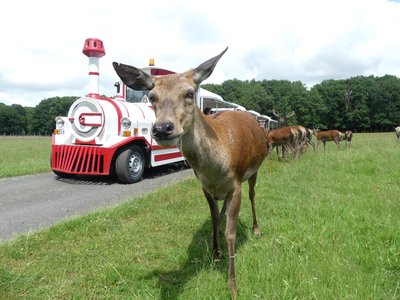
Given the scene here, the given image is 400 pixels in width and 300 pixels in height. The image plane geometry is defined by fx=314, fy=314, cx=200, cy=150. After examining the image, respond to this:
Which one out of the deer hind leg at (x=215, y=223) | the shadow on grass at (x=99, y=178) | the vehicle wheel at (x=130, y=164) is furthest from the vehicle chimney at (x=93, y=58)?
the deer hind leg at (x=215, y=223)

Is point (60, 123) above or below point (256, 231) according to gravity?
above

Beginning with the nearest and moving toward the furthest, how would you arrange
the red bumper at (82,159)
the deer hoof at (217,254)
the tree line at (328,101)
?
1. the deer hoof at (217,254)
2. the red bumper at (82,159)
3. the tree line at (328,101)

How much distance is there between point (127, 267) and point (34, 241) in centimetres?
136

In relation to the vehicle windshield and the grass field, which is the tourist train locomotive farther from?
the grass field

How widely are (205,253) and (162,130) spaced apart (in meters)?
1.89

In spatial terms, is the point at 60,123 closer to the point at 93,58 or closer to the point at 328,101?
the point at 93,58

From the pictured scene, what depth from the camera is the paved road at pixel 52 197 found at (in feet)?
15.7

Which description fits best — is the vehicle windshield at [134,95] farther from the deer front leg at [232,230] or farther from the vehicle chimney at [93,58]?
the deer front leg at [232,230]

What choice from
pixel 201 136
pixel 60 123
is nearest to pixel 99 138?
pixel 60 123

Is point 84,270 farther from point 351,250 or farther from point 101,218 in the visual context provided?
point 351,250

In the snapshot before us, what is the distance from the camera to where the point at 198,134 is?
9.11 feet

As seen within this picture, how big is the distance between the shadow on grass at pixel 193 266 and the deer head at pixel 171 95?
4.60 ft

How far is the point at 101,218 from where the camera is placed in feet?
15.2

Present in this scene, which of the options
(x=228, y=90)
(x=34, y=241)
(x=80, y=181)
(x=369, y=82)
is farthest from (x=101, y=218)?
(x=369, y=82)
